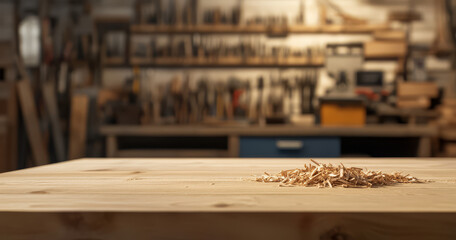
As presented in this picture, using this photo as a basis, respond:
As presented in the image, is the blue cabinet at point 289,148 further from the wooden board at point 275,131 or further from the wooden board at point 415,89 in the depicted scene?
the wooden board at point 415,89

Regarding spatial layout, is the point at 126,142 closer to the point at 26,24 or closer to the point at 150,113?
Answer: the point at 150,113

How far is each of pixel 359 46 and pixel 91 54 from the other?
211 cm

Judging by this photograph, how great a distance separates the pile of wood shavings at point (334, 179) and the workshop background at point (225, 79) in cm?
172

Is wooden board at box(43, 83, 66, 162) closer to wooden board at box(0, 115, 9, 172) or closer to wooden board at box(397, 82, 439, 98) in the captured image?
wooden board at box(0, 115, 9, 172)

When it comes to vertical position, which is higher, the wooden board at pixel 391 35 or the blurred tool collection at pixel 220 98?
the wooden board at pixel 391 35

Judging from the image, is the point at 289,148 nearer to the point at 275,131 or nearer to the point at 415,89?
the point at 275,131

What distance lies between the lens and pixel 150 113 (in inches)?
Result: 125

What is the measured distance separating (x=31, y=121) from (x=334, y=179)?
2.33 metres

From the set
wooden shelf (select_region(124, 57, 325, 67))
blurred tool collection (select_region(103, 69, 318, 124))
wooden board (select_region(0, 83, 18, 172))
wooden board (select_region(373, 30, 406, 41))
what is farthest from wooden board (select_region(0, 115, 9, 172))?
wooden board (select_region(373, 30, 406, 41))

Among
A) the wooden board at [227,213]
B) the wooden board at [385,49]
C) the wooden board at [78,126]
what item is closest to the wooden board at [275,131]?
the wooden board at [78,126]

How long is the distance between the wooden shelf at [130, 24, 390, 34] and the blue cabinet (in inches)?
44.2

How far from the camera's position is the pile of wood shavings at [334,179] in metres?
0.80

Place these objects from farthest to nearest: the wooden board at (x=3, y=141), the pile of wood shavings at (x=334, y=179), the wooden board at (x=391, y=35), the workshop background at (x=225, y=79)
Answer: the wooden board at (x=391, y=35) → the workshop background at (x=225, y=79) → the wooden board at (x=3, y=141) → the pile of wood shavings at (x=334, y=179)

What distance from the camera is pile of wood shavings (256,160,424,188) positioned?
0.80 metres
